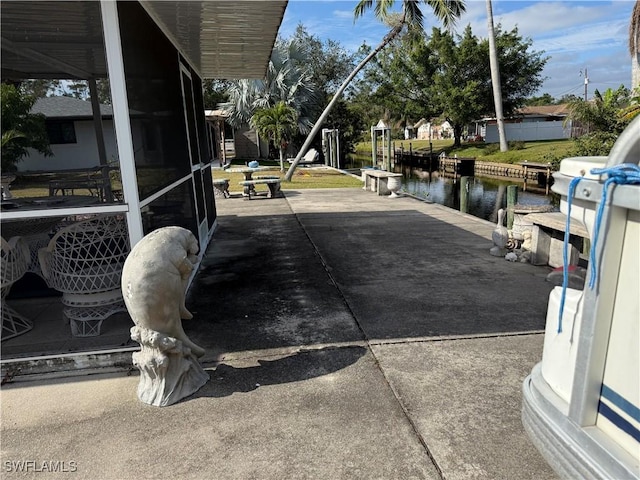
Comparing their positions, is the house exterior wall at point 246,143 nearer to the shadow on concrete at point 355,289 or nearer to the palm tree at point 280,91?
the palm tree at point 280,91

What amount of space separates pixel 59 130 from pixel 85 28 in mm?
978

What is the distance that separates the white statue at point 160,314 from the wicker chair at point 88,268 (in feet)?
3.19

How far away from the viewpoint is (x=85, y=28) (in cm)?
349

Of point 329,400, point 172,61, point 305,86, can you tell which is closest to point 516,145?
point 305,86

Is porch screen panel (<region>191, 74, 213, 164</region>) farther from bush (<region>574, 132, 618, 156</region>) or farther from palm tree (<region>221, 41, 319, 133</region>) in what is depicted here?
palm tree (<region>221, 41, 319, 133</region>)

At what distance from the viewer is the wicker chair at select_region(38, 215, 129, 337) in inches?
140

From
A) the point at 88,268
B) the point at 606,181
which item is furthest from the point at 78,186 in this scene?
the point at 606,181

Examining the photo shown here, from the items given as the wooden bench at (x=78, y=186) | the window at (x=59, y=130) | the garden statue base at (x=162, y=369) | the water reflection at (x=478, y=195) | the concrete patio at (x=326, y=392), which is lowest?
the water reflection at (x=478, y=195)

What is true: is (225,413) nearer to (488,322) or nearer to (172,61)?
(488,322)

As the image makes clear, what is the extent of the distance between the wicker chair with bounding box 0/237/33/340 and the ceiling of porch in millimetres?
1376

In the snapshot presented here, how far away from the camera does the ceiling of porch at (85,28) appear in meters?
3.36

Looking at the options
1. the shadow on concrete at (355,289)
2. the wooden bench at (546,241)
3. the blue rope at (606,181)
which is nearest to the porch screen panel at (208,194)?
the shadow on concrete at (355,289)

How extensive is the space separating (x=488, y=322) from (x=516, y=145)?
29296 millimetres

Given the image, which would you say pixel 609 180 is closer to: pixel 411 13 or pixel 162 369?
pixel 162 369
